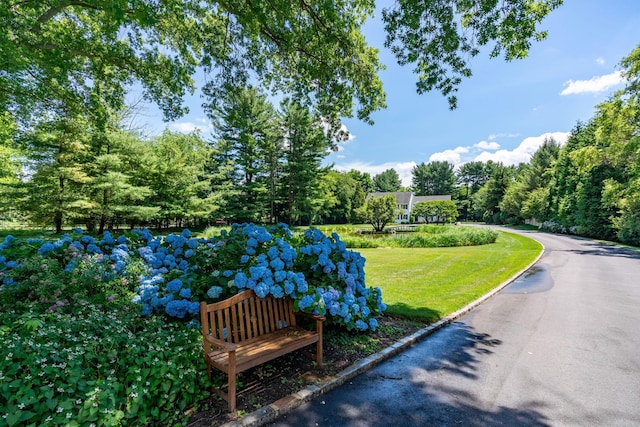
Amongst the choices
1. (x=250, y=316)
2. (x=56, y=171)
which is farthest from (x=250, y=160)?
(x=250, y=316)

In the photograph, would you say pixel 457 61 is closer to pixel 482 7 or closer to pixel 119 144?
pixel 482 7

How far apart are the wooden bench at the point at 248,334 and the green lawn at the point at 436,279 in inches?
105

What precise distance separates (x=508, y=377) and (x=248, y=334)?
3.02 m

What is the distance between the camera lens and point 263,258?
354 centimetres

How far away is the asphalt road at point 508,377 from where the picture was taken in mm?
2635

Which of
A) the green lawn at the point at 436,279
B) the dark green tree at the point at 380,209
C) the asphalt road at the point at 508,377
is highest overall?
the dark green tree at the point at 380,209

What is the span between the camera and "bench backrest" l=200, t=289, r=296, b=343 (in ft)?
9.69

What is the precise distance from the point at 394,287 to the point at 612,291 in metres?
5.59

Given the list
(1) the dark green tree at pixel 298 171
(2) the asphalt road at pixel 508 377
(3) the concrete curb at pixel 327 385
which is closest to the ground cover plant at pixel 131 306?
(3) the concrete curb at pixel 327 385

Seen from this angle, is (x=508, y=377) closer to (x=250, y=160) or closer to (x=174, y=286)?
(x=174, y=286)

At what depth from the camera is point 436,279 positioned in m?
8.69

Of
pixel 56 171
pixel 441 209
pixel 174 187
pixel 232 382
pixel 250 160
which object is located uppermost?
pixel 250 160

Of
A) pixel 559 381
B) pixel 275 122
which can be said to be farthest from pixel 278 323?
pixel 275 122

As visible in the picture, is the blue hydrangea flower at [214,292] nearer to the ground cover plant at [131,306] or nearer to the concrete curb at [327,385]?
the ground cover plant at [131,306]
